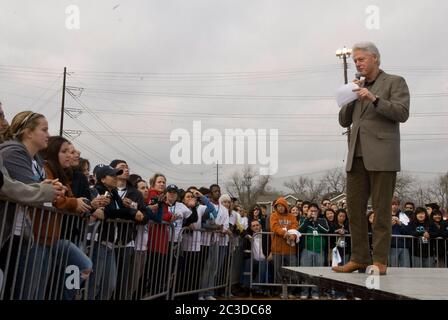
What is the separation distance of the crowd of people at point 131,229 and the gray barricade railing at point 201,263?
0.03m

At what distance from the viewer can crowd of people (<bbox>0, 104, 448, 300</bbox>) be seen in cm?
338

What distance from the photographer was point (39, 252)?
3.59m

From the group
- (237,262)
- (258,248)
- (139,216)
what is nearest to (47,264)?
(139,216)

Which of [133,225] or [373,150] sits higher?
[373,150]

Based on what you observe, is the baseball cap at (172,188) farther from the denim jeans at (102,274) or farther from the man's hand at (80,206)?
the man's hand at (80,206)

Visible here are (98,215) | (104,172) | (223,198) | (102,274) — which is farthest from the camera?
(223,198)

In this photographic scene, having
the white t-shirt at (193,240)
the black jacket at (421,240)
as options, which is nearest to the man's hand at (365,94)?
the white t-shirt at (193,240)

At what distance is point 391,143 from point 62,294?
2963 mm

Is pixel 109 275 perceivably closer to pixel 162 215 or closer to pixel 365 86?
pixel 162 215

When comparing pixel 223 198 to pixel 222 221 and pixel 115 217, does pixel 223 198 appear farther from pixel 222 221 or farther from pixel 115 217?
pixel 115 217

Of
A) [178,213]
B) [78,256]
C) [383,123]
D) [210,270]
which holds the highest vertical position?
[383,123]

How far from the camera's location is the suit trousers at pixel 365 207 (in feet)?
12.8

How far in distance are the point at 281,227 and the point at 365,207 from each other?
5.16 meters
